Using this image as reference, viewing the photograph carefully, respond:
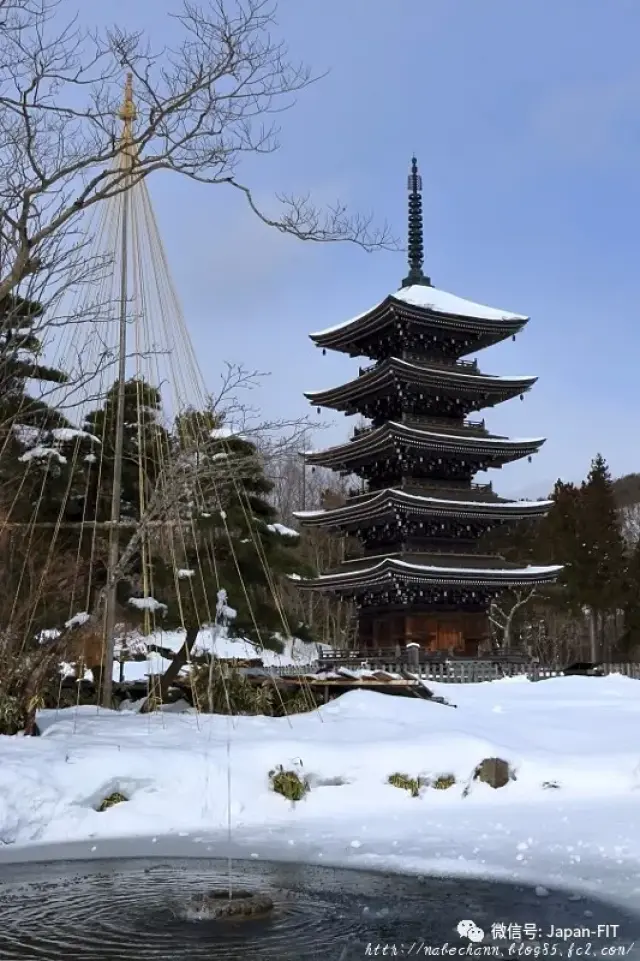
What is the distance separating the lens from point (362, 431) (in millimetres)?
34344

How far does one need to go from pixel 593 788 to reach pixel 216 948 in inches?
276

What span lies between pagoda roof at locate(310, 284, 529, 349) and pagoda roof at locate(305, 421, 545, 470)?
3.98m

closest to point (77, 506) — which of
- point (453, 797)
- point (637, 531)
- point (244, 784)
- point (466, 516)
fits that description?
point (244, 784)

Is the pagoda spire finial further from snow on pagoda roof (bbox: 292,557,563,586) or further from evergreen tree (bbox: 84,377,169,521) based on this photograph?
evergreen tree (bbox: 84,377,169,521)

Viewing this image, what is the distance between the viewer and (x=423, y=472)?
33062 mm

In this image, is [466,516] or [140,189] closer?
[140,189]

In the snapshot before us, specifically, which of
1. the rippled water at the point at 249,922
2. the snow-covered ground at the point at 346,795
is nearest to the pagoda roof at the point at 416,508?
the snow-covered ground at the point at 346,795

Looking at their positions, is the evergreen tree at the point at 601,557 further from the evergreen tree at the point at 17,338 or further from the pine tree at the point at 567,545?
the evergreen tree at the point at 17,338

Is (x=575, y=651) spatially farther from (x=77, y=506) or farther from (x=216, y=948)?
(x=216, y=948)

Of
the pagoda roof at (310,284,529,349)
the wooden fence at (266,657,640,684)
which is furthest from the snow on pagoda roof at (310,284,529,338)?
the wooden fence at (266,657,640,684)

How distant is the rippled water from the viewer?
18.3ft

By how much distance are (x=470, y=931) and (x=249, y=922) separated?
152 cm

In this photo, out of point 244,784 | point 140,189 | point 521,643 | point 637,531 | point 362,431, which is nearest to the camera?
point 244,784

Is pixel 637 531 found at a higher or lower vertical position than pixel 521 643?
higher
